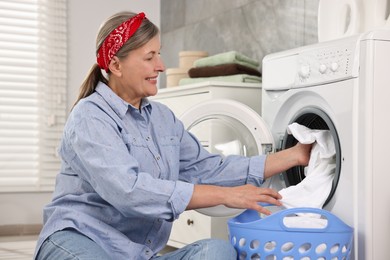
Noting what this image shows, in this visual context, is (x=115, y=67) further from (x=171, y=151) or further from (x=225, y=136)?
(x=225, y=136)

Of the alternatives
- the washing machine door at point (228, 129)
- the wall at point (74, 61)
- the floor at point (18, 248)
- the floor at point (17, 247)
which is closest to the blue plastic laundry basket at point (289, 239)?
the washing machine door at point (228, 129)

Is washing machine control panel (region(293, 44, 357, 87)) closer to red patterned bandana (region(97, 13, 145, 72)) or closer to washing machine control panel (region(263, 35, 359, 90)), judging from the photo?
washing machine control panel (region(263, 35, 359, 90))

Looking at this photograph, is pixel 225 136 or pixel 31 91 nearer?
pixel 225 136

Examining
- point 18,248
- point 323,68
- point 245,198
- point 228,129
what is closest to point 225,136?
point 228,129

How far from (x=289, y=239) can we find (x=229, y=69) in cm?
160

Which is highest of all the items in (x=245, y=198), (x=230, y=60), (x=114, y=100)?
(x=230, y=60)

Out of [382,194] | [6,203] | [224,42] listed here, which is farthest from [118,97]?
[6,203]

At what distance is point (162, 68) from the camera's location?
1915 mm

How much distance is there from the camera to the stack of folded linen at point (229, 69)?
3109 millimetres

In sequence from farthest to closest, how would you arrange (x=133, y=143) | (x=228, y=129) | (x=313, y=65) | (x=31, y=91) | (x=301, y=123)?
1. (x=31, y=91)
2. (x=228, y=129)
3. (x=301, y=123)
4. (x=313, y=65)
5. (x=133, y=143)

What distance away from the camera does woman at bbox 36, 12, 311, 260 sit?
166cm

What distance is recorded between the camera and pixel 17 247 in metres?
3.77

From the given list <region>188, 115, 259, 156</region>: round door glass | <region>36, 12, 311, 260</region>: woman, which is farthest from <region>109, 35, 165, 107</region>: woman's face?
<region>188, 115, 259, 156</region>: round door glass

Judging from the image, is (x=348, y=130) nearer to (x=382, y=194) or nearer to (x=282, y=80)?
(x=382, y=194)
